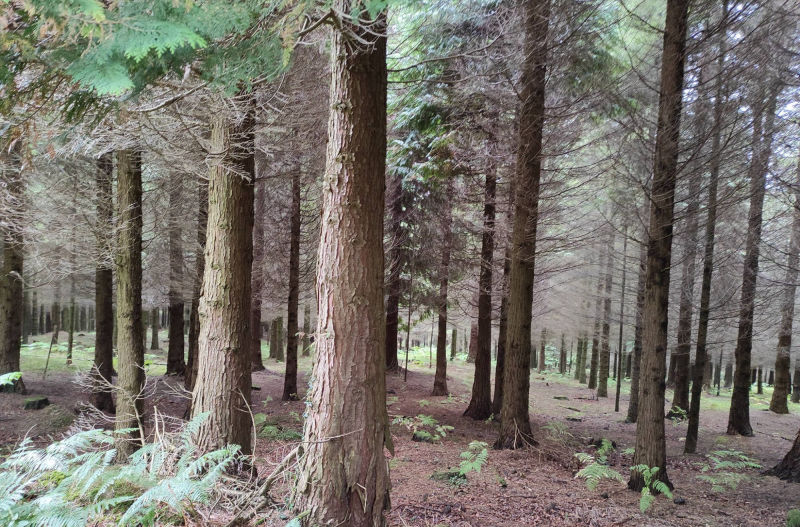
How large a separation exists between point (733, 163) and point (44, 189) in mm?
12836

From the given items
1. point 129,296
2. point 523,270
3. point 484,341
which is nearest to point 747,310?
point 484,341

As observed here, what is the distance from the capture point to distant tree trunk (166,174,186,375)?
9344 millimetres

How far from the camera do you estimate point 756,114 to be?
570 centimetres

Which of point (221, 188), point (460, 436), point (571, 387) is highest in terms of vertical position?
point (221, 188)

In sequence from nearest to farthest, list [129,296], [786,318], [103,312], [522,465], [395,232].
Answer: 1. [129,296]
2. [522,465]
3. [103,312]
4. [786,318]
5. [395,232]

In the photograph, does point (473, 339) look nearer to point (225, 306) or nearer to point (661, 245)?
point (661, 245)

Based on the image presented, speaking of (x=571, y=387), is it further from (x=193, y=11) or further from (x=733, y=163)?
(x=193, y=11)

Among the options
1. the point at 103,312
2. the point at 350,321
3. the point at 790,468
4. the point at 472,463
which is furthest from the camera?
the point at 103,312

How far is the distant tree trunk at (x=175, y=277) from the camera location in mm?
9344

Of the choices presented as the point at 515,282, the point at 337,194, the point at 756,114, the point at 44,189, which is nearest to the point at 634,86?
the point at 756,114

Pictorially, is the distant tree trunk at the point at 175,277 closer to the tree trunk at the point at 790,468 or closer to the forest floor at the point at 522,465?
the forest floor at the point at 522,465

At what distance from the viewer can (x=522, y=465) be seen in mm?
7031

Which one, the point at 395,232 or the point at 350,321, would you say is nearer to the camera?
the point at 350,321

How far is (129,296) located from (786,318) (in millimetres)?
16631
